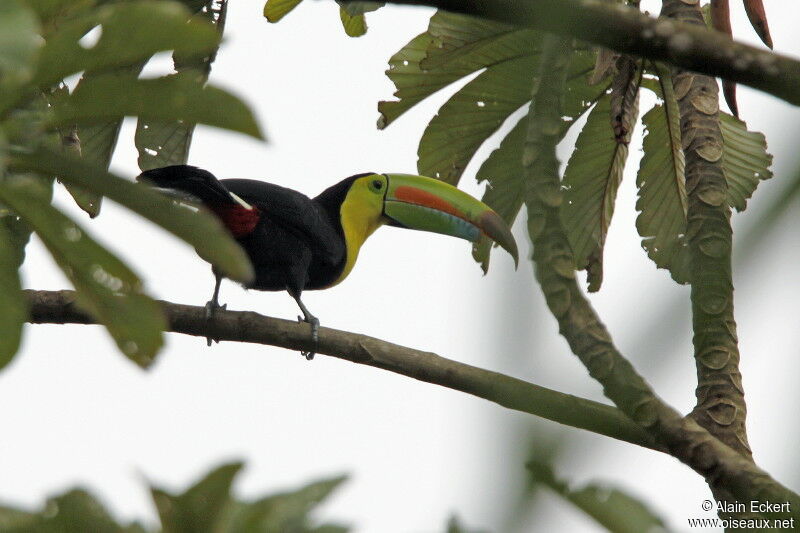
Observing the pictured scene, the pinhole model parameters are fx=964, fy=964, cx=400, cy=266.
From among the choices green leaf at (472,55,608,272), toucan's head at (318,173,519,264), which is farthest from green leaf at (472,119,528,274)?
toucan's head at (318,173,519,264)

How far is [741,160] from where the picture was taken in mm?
3529

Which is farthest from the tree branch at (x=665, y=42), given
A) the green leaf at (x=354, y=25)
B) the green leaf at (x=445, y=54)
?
the green leaf at (x=354, y=25)

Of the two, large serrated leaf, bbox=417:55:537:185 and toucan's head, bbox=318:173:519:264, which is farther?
toucan's head, bbox=318:173:519:264

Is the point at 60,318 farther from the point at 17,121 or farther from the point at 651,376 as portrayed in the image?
the point at 651,376

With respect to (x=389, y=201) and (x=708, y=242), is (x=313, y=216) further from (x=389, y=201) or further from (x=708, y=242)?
(x=708, y=242)

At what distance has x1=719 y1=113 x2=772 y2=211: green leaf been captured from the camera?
11.3 feet

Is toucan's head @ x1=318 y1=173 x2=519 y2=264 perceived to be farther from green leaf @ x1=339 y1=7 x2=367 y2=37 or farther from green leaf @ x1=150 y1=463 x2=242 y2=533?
green leaf @ x1=150 y1=463 x2=242 y2=533

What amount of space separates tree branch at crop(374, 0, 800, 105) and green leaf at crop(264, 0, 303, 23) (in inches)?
91.3

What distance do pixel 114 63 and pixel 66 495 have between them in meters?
0.54

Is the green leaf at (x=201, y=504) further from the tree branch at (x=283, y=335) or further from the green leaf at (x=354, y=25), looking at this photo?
the green leaf at (x=354, y=25)

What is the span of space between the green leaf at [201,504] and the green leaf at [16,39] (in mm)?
349

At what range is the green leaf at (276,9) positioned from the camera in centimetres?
336

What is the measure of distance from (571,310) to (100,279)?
2.22 feet

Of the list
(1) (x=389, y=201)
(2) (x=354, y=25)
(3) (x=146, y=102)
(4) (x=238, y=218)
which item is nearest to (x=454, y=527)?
(3) (x=146, y=102)
